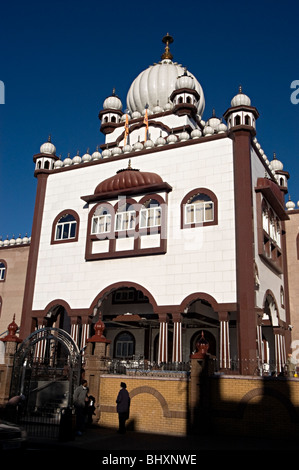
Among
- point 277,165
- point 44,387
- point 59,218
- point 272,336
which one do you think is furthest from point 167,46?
point 44,387

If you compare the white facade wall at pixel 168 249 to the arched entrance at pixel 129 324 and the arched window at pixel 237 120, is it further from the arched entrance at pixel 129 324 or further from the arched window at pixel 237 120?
the arched entrance at pixel 129 324

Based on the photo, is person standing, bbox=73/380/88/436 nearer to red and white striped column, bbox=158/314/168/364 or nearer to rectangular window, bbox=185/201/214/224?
red and white striped column, bbox=158/314/168/364

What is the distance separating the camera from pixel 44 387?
15664mm

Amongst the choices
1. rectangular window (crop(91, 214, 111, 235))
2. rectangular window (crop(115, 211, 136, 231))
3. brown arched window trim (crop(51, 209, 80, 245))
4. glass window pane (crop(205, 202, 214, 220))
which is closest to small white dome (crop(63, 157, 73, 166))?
brown arched window trim (crop(51, 209, 80, 245))

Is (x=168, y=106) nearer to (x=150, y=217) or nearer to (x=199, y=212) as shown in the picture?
(x=150, y=217)

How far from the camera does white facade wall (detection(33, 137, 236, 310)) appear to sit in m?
18.2

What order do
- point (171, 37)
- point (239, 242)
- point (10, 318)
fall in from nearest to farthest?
point (239, 242) < point (10, 318) < point (171, 37)

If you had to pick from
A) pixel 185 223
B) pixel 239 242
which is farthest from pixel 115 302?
pixel 239 242

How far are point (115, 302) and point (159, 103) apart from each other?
13.1m

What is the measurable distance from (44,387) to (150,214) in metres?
8.58

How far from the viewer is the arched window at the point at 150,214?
20.1m

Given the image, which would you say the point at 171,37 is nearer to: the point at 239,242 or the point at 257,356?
the point at 239,242

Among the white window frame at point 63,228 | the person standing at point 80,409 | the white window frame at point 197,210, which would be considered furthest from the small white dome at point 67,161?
the person standing at point 80,409
